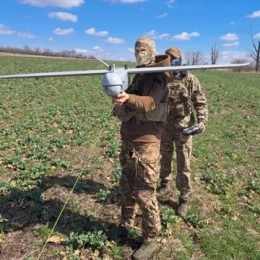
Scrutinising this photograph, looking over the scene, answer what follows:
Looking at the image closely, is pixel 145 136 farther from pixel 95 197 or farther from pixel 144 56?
pixel 95 197

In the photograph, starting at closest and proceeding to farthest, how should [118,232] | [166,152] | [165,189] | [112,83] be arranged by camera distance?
1. [112,83]
2. [118,232]
3. [166,152]
4. [165,189]

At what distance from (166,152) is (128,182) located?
1.62 metres

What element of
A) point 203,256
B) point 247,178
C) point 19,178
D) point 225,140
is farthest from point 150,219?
point 225,140

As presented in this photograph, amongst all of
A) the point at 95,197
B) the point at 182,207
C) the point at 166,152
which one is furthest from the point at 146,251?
the point at 166,152

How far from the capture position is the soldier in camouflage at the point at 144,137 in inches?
152

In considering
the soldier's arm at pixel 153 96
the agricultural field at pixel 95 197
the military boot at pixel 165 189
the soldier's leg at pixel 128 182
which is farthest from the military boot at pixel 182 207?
the soldier's arm at pixel 153 96

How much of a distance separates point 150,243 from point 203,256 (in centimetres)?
86

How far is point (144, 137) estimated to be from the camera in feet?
13.9

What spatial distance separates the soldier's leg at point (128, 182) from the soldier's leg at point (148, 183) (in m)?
0.12

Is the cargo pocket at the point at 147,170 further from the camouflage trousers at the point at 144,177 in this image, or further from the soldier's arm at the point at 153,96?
the soldier's arm at the point at 153,96

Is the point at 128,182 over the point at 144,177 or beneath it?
beneath

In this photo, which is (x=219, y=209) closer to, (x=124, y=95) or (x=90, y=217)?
(x=90, y=217)

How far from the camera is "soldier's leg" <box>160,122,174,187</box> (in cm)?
575

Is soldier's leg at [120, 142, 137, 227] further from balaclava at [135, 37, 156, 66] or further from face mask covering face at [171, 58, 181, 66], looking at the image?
face mask covering face at [171, 58, 181, 66]
